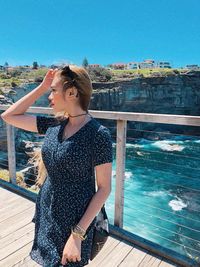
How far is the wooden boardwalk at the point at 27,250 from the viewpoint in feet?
7.33

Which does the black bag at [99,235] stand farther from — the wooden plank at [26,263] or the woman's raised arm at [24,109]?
the wooden plank at [26,263]

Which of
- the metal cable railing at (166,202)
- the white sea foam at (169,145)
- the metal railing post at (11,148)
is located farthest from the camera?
the white sea foam at (169,145)

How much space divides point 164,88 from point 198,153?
13.8 metres

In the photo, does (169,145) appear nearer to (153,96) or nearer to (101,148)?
(153,96)

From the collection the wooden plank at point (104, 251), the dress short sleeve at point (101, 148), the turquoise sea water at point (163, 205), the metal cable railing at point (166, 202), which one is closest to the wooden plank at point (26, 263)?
Result: the wooden plank at point (104, 251)

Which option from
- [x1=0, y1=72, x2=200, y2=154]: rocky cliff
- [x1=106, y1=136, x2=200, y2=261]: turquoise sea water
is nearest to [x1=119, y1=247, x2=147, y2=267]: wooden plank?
[x1=106, y1=136, x2=200, y2=261]: turquoise sea water

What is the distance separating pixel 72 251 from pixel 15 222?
209cm

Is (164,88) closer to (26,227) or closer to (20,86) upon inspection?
(20,86)

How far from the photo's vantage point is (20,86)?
2806 cm

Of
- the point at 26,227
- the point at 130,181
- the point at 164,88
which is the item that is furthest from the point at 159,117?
the point at 164,88

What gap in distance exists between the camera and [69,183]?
3.80 ft

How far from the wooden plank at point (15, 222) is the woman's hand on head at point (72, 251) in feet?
6.12

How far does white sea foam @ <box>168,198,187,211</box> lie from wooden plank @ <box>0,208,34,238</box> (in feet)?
38.5

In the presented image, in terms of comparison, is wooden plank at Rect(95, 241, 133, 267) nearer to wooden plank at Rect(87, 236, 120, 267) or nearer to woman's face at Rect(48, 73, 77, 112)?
wooden plank at Rect(87, 236, 120, 267)
